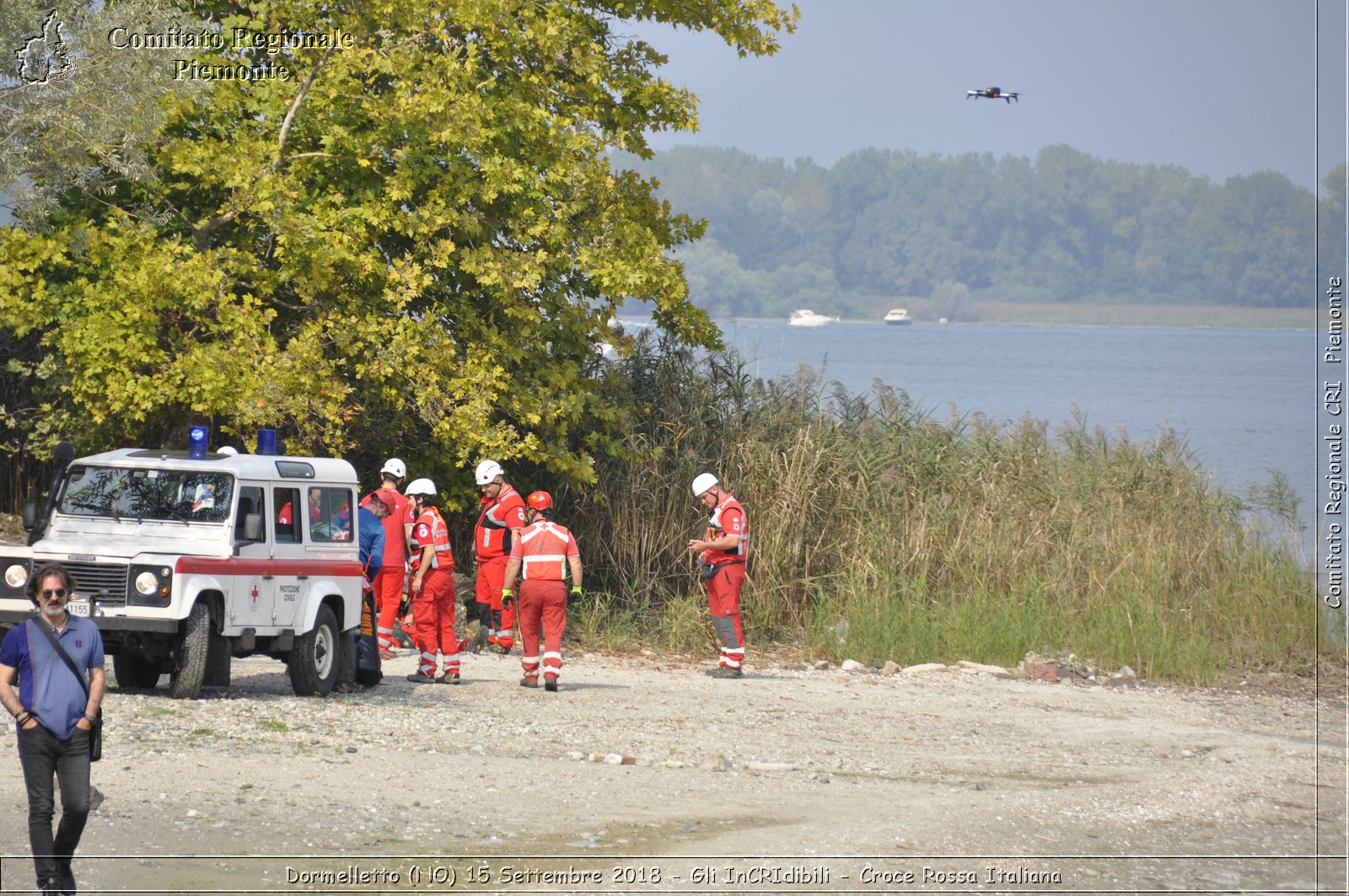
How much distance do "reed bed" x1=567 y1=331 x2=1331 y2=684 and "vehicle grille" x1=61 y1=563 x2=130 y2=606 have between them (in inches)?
298

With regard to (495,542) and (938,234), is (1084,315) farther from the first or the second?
(495,542)

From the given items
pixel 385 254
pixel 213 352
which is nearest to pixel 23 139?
pixel 213 352

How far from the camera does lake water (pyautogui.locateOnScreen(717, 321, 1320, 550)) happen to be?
5016 centimetres

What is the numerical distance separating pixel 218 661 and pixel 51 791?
204 inches

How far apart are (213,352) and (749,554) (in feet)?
22.8

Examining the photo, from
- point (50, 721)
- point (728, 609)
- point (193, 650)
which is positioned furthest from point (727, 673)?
point (50, 721)

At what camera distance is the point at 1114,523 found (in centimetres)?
2062

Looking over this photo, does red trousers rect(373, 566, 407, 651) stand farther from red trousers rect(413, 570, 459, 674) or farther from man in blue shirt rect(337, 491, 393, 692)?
Answer: red trousers rect(413, 570, 459, 674)

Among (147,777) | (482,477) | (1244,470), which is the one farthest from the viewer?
(1244,470)

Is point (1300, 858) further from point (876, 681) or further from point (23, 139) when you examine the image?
point (23, 139)

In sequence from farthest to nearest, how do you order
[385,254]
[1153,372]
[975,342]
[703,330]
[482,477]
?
1. [975,342]
2. [1153,372]
3. [703,330]
4. [385,254]
5. [482,477]

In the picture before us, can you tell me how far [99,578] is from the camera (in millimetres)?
11945

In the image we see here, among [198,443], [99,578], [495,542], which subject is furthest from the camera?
[495,542]

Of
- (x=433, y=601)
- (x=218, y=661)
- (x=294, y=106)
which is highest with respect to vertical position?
(x=294, y=106)
